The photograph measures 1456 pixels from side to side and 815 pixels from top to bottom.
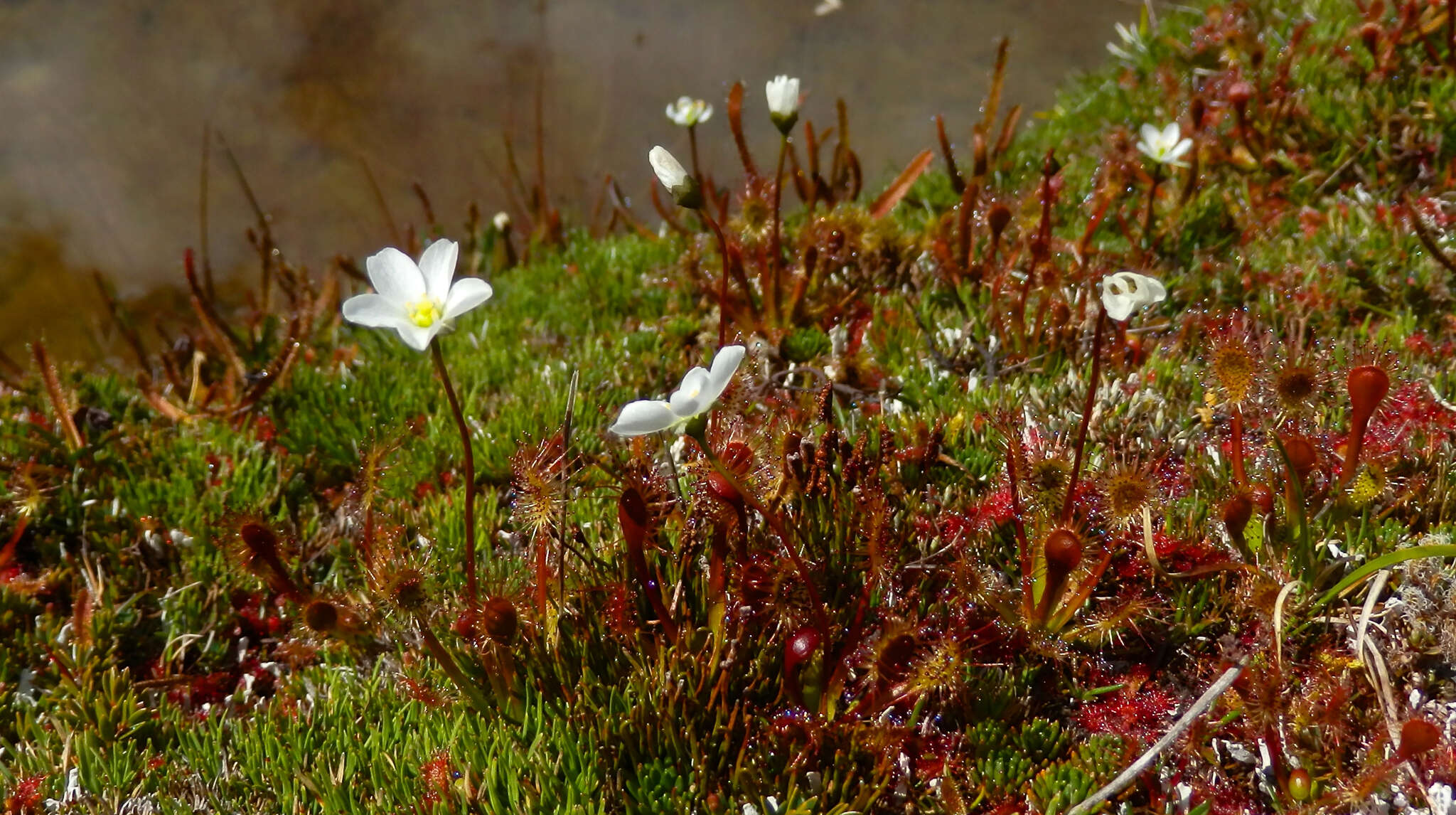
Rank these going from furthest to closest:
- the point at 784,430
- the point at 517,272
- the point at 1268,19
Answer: the point at 1268,19
the point at 517,272
the point at 784,430

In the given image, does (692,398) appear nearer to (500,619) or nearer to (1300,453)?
(500,619)

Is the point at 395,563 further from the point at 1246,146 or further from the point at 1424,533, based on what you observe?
the point at 1246,146

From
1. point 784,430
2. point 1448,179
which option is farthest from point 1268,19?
point 784,430

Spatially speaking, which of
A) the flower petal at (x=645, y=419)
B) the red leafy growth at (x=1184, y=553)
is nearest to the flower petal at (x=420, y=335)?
the flower petal at (x=645, y=419)

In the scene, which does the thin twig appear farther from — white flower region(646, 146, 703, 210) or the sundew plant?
white flower region(646, 146, 703, 210)

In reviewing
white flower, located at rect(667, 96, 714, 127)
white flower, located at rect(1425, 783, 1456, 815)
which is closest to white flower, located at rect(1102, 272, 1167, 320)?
white flower, located at rect(1425, 783, 1456, 815)
